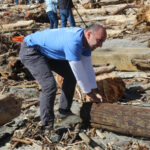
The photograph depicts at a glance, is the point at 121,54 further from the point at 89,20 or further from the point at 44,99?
the point at 89,20

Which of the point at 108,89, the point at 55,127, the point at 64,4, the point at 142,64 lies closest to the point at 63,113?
the point at 55,127

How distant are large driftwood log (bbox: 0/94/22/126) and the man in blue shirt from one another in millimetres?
518

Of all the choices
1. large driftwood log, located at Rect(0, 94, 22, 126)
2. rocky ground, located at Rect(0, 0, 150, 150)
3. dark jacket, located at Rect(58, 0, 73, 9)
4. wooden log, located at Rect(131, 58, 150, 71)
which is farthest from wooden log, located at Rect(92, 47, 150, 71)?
dark jacket, located at Rect(58, 0, 73, 9)

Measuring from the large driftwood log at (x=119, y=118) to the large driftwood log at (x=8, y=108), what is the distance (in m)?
0.93

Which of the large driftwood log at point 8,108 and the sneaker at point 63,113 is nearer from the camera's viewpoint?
the large driftwood log at point 8,108

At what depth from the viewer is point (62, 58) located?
377 centimetres

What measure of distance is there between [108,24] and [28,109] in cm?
818

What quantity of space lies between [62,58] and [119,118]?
3.46 feet

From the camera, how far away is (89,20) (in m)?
13.8

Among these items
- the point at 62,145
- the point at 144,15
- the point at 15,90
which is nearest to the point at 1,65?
the point at 15,90

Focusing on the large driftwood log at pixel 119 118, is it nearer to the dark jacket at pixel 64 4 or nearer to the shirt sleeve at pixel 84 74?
the shirt sleeve at pixel 84 74

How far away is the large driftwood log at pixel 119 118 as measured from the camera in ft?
11.8

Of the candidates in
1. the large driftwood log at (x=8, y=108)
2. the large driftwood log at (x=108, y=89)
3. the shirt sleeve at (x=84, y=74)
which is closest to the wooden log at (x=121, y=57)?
the large driftwood log at (x=108, y=89)

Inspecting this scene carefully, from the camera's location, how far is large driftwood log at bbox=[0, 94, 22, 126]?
4.03 metres
